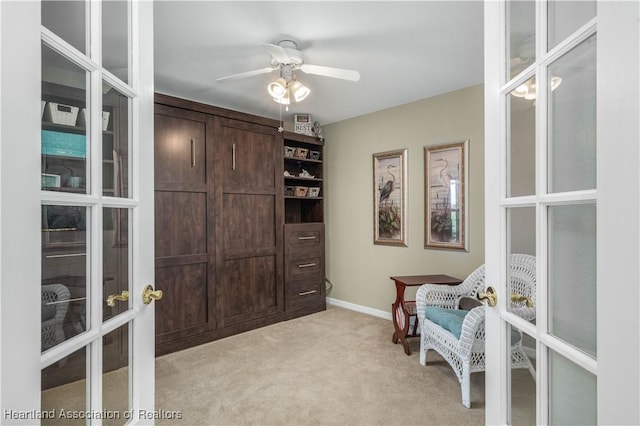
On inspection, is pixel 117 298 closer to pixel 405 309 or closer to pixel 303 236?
pixel 405 309

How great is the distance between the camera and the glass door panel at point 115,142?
88 centimetres

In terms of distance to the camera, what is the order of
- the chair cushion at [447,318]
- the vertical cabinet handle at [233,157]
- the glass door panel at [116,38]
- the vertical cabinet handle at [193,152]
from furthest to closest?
1. the vertical cabinet handle at [233,157]
2. the vertical cabinet handle at [193,152]
3. the chair cushion at [447,318]
4. the glass door panel at [116,38]

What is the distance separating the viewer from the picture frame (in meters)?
3.22

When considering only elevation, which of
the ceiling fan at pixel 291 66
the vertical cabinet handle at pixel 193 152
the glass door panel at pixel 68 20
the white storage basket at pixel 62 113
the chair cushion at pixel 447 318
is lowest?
the chair cushion at pixel 447 318

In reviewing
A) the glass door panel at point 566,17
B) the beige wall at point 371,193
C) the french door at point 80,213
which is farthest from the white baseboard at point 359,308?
the glass door panel at point 566,17

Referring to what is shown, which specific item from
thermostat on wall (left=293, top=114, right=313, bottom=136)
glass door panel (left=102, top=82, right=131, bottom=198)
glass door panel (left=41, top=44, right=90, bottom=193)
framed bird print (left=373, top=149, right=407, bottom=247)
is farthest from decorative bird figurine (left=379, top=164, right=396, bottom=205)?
glass door panel (left=41, top=44, right=90, bottom=193)

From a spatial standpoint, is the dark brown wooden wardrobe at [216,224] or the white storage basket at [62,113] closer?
the white storage basket at [62,113]

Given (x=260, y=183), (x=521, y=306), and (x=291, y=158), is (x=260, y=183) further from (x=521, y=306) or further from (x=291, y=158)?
(x=521, y=306)

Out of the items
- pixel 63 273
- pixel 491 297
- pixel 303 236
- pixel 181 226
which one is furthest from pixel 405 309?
pixel 63 273

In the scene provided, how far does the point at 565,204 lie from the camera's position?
742 mm

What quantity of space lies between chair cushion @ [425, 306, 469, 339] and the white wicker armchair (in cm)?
3

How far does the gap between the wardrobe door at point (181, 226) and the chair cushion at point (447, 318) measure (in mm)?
2019

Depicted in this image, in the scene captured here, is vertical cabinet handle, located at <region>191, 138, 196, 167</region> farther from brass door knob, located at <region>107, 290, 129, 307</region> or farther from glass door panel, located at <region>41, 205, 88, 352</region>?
glass door panel, located at <region>41, 205, 88, 352</region>

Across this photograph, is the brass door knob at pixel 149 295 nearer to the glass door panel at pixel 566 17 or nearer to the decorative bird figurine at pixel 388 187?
the glass door panel at pixel 566 17
